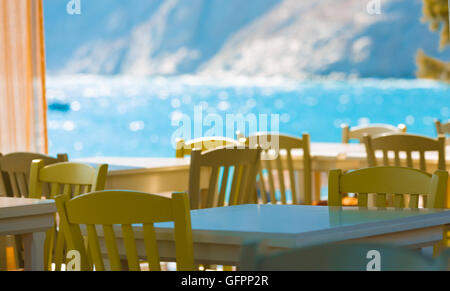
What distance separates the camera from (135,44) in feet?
52.4

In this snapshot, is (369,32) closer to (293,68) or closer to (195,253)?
(293,68)

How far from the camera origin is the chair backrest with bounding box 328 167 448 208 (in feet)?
7.57

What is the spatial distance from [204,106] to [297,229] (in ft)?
45.0

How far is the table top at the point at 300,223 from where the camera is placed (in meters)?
1.72

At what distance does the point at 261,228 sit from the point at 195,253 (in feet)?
0.51

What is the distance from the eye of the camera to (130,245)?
5.64 feet

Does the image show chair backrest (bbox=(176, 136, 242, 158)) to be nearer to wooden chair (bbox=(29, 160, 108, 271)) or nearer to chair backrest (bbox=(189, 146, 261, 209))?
chair backrest (bbox=(189, 146, 261, 209))

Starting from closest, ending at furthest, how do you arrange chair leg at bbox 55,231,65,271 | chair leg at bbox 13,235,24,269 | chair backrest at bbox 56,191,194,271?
chair backrest at bbox 56,191,194,271, chair leg at bbox 55,231,65,271, chair leg at bbox 13,235,24,269

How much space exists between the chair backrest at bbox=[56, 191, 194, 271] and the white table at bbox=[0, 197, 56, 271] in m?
0.57

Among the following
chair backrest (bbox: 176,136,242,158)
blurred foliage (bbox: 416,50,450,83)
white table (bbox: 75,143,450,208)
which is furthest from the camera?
blurred foliage (bbox: 416,50,450,83)

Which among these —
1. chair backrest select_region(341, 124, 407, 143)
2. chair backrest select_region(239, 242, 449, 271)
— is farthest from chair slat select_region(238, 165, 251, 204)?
chair backrest select_region(341, 124, 407, 143)

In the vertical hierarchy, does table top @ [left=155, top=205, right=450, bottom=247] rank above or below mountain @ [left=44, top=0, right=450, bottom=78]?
below

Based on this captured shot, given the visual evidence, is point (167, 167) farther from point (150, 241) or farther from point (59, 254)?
point (150, 241)
